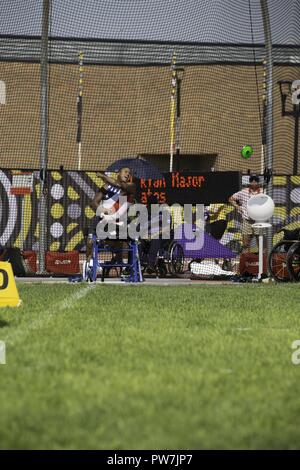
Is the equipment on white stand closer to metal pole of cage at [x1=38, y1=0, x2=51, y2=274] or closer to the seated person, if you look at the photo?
the seated person

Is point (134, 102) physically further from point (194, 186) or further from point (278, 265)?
point (278, 265)

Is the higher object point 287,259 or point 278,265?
point 287,259

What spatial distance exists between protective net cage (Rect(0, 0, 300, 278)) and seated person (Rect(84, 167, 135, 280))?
271 cm

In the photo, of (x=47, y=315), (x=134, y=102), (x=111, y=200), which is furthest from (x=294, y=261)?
(x=134, y=102)

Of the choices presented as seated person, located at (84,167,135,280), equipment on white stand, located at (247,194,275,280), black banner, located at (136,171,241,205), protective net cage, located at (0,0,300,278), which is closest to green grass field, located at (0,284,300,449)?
seated person, located at (84,167,135,280)

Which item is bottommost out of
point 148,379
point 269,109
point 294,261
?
point 294,261

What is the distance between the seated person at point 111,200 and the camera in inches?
698

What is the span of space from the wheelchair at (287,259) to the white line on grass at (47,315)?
12.7 feet

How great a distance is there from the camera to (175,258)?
20469mm

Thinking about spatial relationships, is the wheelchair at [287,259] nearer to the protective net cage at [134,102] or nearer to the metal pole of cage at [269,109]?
the metal pole of cage at [269,109]

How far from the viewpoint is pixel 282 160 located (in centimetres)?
3209

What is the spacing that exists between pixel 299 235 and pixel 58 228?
620cm

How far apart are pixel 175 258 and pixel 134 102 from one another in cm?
1621
